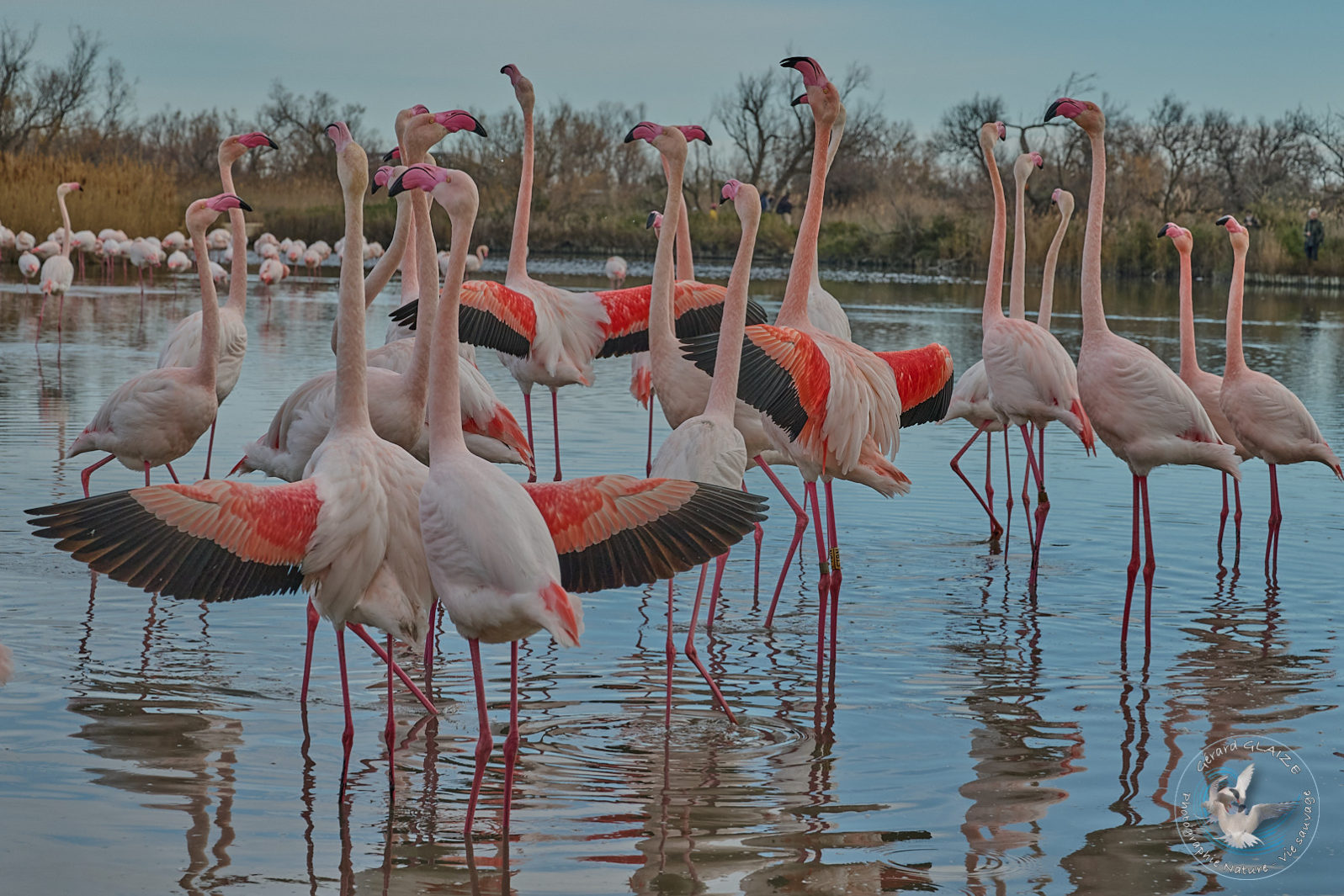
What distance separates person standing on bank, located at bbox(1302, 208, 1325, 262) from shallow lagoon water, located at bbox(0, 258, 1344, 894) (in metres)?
24.0

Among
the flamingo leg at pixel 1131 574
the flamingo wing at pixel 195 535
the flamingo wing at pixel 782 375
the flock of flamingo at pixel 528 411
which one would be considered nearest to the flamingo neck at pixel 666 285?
the flock of flamingo at pixel 528 411

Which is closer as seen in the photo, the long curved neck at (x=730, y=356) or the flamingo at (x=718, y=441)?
the flamingo at (x=718, y=441)

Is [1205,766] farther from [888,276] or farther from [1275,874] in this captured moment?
[888,276]

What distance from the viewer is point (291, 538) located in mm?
3828

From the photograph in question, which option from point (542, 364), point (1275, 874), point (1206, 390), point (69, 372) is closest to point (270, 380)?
point (69, 372)

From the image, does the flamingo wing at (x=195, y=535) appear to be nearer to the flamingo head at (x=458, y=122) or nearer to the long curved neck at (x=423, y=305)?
the long curved neck at (x=423, y=305)

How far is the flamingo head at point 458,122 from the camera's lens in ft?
17.5

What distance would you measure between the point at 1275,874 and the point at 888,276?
Answer: 100 ft

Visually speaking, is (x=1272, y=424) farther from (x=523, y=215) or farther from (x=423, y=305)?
(x=423, y=305)

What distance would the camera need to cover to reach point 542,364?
285 inches

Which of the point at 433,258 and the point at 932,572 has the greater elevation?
the point at 433,258

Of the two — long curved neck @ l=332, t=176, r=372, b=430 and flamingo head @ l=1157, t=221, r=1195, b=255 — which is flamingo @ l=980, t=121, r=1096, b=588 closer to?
flamingo head @ l=1157, t=221, r=1195, b=255

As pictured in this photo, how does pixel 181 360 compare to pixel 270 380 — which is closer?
pixel 181 360

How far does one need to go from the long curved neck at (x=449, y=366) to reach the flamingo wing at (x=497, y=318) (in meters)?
2.14
